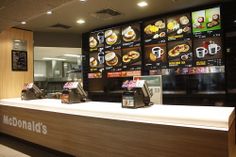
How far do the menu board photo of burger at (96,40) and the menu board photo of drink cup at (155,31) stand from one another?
1238 mm

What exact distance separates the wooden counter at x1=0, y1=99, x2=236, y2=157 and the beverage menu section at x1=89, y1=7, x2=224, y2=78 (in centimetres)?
219

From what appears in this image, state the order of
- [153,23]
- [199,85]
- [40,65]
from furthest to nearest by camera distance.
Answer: [40,65] < [153,23] < [199,85]

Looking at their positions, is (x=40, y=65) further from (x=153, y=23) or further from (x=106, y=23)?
(x=153, y=23)

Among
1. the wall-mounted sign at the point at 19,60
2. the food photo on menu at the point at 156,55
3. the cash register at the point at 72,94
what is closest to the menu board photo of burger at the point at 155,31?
the food photo on menu at the point at 156,55

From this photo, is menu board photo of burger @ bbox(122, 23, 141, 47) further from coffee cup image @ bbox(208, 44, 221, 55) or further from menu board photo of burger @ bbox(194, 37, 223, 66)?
coffee cup image @ bbox(208, 44, 221, 55)

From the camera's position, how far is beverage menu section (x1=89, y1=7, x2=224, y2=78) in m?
4.36

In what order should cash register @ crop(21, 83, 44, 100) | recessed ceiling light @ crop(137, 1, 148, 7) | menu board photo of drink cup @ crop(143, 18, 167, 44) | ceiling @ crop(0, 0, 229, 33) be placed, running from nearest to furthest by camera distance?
ceiling @ crop(0, 0, 229, 33) < recessed ceiling light @ crop(137, 1, 148, 7) < cash register @ crop(21, 83, 44, 100) < menu board photo of drink cup @ crop(143, 18, 167, 44)

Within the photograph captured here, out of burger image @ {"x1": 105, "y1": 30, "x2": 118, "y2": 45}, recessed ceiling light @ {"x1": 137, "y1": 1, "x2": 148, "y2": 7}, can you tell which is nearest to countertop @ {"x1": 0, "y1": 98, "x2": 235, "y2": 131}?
recessed ceiling light @ {"x1": 137, "y1": 1, "x2": 148, "y2": 7}

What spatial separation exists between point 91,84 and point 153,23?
240cm

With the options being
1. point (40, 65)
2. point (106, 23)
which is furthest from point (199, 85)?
point (40, 65)

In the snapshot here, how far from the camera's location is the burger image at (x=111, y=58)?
18.5ft

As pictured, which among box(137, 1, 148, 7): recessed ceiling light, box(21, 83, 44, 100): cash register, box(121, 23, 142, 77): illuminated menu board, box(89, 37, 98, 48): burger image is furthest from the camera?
box(89, 37, 98, 48): burger image

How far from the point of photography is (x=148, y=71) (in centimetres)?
514

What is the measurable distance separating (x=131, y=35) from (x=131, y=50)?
342 millimetres
